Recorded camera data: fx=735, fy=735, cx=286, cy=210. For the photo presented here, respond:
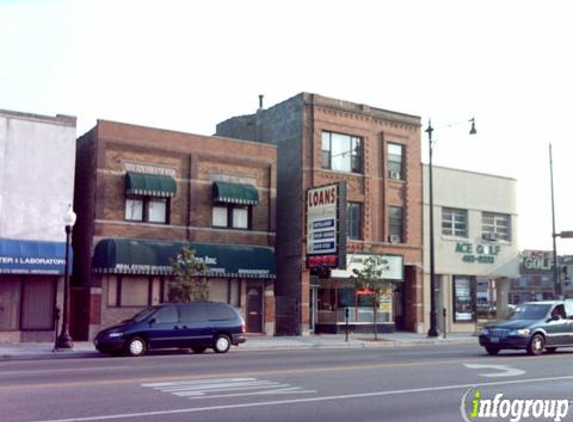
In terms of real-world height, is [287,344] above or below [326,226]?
below

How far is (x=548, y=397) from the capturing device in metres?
12.0

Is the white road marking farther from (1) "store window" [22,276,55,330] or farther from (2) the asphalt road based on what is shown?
(1) "store window" [22,276,55,330]

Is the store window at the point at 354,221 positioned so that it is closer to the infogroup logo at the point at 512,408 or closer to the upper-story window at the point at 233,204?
the upper-story window at the point at 233,204

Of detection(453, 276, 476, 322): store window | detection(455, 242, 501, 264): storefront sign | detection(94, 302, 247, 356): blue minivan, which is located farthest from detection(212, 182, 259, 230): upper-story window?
detection(453, 276, 476, 322): store window

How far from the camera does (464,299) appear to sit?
131ft

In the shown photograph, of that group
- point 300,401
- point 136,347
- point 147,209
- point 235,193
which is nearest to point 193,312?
point 136,347

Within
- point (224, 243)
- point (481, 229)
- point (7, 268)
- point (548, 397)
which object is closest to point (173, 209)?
point (224, 243)

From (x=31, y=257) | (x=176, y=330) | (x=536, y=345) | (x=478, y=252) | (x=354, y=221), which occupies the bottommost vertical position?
(x=536, y=345)

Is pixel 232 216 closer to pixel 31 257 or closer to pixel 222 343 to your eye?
pixel 31 257

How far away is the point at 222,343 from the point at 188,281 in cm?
365

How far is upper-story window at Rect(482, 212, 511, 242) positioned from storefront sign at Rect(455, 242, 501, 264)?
2.02 ft

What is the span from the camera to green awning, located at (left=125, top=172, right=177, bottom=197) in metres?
29.2

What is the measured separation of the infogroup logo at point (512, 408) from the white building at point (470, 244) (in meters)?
26.1

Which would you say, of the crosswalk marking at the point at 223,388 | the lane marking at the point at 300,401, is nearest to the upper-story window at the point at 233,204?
the crosswalk marking at the point at 223,388
